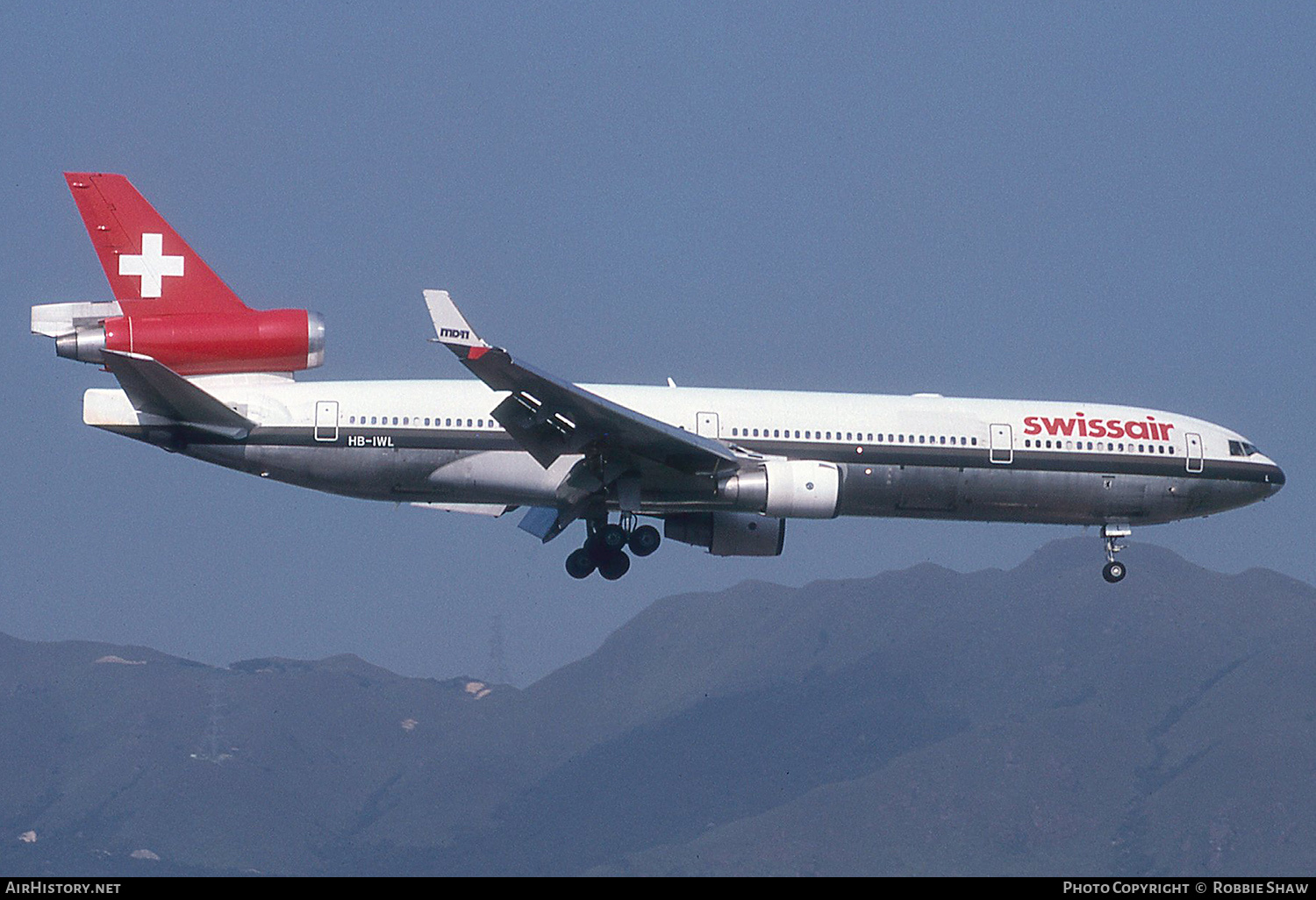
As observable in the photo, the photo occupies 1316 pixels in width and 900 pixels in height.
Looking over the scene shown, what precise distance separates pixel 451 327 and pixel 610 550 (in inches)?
350

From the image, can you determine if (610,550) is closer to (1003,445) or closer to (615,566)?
(615,566)

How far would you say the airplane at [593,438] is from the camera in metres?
34.5

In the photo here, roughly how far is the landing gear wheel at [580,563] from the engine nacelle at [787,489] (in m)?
4.70

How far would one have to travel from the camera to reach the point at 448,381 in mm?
36719

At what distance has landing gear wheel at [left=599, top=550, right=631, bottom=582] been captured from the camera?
38.3 meters

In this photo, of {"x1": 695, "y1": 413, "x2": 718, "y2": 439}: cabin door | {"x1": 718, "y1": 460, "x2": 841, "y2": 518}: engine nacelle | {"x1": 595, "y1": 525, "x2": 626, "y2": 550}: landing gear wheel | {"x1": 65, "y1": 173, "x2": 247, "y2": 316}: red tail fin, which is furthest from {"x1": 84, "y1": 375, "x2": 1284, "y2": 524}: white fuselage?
{"x1": 65, "y1": 173, "x2": 247, "y2": 316}: red tail fin

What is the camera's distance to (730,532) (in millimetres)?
38906

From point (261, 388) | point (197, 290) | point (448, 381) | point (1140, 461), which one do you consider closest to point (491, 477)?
point (448, 381)

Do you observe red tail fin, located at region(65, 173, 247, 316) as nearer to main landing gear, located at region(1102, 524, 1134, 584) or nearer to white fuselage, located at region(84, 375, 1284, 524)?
white fuselage, located at region(84, 375, 1284, 524)

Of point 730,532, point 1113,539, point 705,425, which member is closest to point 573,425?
point 705,425

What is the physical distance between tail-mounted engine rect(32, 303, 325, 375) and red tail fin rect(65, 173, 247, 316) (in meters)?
0.47
